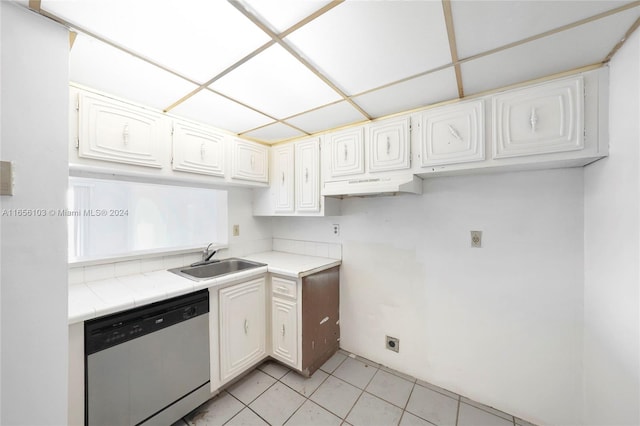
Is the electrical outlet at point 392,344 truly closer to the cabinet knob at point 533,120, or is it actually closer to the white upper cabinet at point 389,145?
the white upper cabinet at point 389,145

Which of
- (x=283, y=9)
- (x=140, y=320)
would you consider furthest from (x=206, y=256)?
(x=283, y=9)

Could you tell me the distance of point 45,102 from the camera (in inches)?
36.8

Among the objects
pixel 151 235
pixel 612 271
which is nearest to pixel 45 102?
pixel 151 235

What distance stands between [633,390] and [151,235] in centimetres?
304

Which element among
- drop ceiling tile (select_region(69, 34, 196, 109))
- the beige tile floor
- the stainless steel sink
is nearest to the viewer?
drop ceiling tile (select_region(69, 34, 196, 109))

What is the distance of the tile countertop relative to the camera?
1240mm

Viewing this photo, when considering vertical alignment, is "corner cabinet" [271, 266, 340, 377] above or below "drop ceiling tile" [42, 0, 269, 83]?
below

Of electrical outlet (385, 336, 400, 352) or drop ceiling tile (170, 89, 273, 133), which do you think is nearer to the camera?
drop ceiling tile (170, 89, 273, 133)

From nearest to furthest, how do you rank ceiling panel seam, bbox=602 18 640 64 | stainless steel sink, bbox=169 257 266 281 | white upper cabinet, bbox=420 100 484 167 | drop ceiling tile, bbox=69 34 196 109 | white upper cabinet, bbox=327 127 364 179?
ceiling panel seam, bbox=602 18 640 64, drop ceiling tile, bbox=69 34 196 109, white upper cabinet, bbox=420 100 484 167, white upper cabinet, bbox=327 127 364 179, stainless steel sink, bbox=169 257 266 281

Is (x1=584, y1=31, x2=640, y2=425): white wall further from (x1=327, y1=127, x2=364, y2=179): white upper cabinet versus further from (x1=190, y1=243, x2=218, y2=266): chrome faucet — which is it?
(x1=190, y1=243, x2=218, y2=266): chrome faucet

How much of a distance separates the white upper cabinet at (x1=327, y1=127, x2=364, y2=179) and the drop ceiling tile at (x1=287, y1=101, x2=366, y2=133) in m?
0.09

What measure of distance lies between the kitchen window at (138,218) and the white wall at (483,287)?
152cm

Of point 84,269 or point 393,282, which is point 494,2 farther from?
point 84,269

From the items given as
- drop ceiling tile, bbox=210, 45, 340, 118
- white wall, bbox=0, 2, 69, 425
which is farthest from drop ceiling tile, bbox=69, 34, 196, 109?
drop ceiling tile, bbox=210, 45, 340, 118
